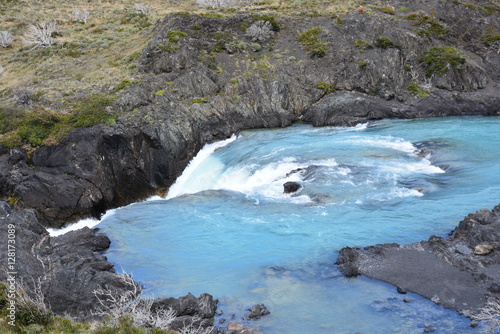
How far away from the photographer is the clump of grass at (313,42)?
40562 millimetres

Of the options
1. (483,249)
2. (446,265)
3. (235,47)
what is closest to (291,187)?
(446,265)

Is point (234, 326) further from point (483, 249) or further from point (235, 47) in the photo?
point (235, 47)

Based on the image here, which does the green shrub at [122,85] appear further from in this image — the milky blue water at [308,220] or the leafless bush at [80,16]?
the leafless bush at [80,16]

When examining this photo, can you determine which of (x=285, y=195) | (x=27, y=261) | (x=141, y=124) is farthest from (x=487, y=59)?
(x=27, y=261)

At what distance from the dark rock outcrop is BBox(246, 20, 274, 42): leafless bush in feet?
104

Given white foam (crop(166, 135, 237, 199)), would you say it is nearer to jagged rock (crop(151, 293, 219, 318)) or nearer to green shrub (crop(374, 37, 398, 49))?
jagged rock (crop(151, 293, 219, 318))

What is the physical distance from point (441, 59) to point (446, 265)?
103 ft

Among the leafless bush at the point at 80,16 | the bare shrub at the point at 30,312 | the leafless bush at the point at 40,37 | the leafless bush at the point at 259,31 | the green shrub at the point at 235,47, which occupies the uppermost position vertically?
the leafless bush at the point at 80,16

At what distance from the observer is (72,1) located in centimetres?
6656

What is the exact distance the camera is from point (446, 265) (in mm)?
14180

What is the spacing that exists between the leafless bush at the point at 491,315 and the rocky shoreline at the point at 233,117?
1.16ft

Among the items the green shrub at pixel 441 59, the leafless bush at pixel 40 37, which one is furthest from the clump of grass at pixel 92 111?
the green shrub at pixel 441 59

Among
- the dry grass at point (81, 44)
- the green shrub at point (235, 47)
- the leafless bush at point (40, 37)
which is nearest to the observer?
the dry grass at point (81, 44)

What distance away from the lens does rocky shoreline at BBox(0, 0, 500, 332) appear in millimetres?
14469
